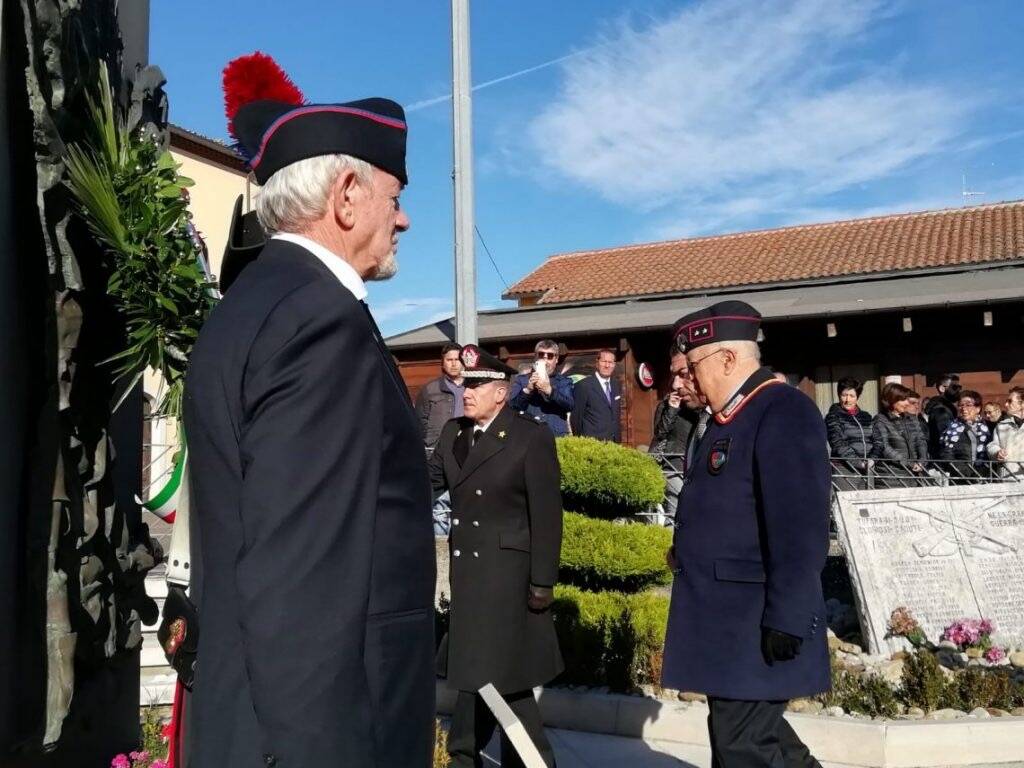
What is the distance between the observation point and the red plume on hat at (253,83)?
2568 mm

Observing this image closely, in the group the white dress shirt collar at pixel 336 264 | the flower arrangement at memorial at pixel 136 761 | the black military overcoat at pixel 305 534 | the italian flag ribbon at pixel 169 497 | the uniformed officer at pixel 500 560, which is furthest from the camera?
the uniformed officer at pixel 500 560

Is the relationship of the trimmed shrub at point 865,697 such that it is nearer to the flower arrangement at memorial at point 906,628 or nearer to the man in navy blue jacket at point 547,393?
the flower arrangement at memorial at point 906,628

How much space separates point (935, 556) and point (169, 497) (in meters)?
5.49

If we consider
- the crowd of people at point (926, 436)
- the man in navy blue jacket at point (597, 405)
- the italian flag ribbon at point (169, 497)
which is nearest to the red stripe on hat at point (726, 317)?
the italian flag ribbon at point (169, 497)

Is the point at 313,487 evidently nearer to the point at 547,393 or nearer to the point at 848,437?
the point at 547,393

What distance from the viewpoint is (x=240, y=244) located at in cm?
264

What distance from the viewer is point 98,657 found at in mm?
2930

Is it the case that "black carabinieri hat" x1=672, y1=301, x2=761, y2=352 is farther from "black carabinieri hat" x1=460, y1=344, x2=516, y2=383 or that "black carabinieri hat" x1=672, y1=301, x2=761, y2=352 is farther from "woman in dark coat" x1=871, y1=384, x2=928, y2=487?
"woman in dark coat" x1=871, y1=384, x2=928, y2=487

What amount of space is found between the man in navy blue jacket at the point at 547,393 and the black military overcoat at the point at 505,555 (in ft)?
13.4

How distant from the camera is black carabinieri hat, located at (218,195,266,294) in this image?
8.46ft

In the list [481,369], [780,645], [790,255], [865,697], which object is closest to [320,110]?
[780,645]

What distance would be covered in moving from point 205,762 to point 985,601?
6.25 meters

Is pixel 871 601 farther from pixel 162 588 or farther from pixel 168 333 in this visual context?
pixel 168 333

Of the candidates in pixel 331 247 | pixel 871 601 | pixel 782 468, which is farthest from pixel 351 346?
pixel 871 601
